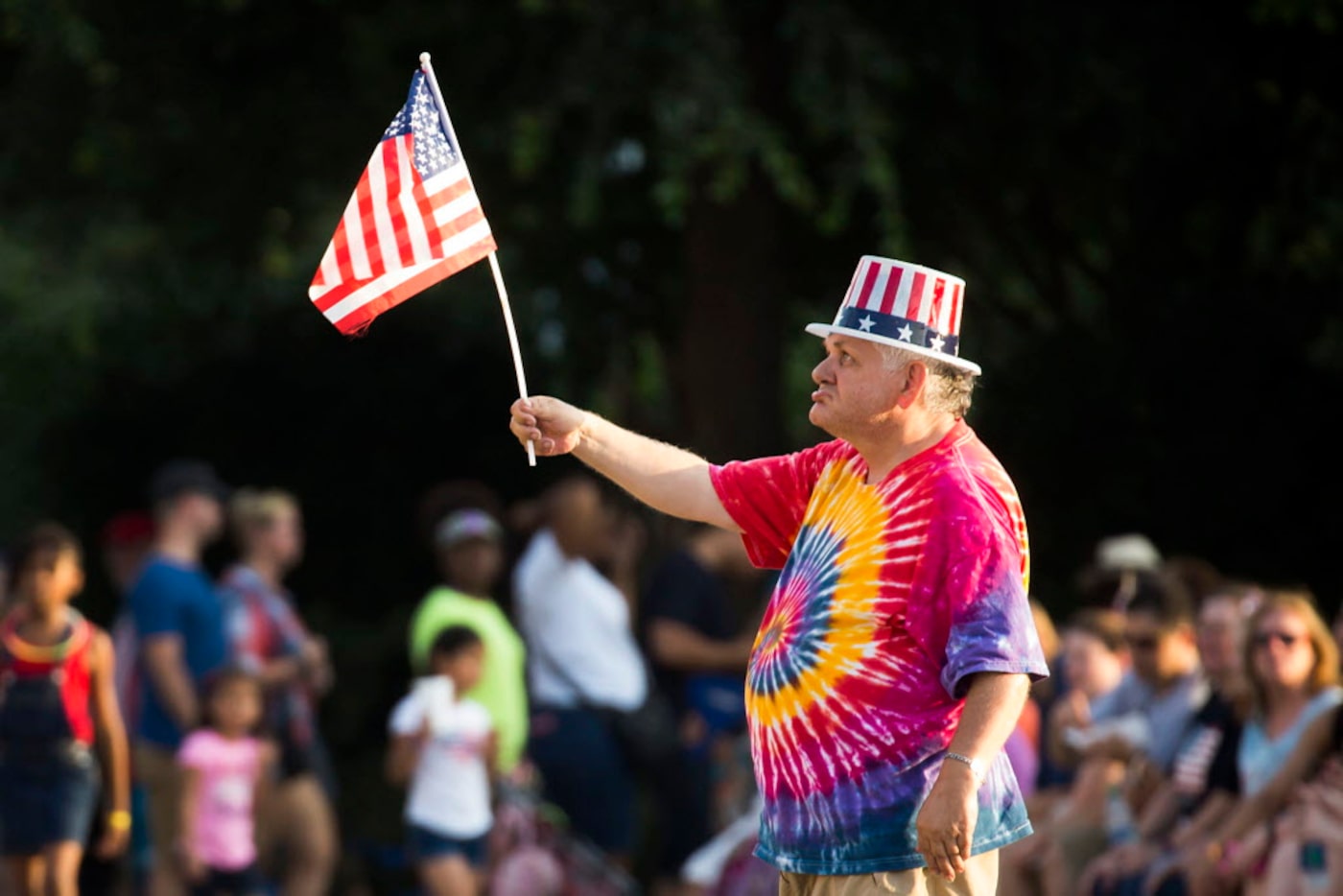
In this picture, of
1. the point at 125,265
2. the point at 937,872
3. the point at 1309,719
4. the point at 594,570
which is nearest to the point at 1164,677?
the point at 1309,719

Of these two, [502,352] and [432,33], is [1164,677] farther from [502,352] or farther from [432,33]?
[502,352]

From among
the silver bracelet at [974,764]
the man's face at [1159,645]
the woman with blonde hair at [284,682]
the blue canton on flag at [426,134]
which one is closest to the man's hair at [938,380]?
the silver bracelet at [974,764]

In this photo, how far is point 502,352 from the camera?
17.9m

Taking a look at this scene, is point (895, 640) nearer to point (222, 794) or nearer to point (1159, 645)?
point (1159, 645)

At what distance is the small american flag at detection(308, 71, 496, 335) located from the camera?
593 cm

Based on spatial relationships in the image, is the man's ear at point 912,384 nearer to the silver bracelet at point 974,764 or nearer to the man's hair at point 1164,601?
the silver bracelet at point 974,764

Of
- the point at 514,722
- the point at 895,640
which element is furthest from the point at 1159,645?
the point at 895,640

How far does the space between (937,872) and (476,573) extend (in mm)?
6064

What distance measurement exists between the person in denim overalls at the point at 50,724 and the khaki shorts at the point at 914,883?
18.0 feet

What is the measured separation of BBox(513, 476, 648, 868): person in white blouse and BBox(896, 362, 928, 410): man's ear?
5.56 metres

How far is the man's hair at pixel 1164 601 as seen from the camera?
382 inches

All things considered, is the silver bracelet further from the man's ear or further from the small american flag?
the small american flag

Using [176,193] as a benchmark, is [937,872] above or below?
below

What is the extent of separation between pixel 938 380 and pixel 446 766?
17.8 ft
